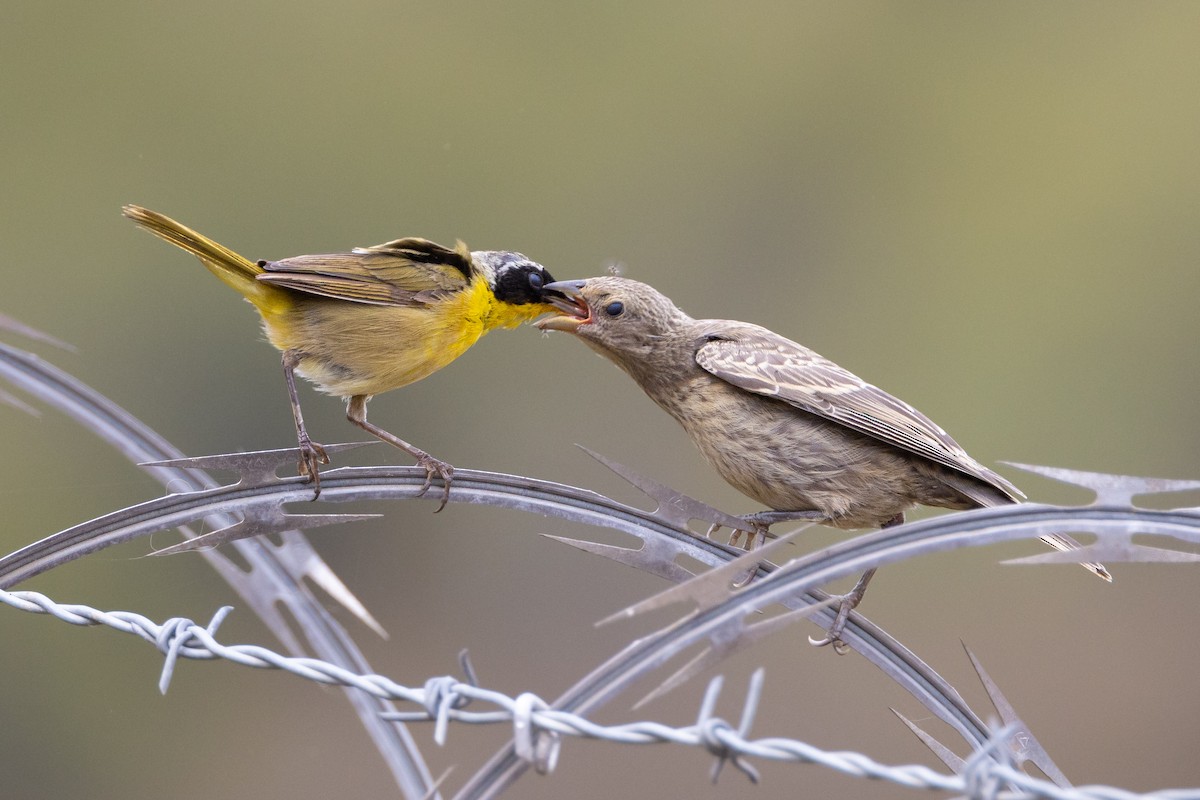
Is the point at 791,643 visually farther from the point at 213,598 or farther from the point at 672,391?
the point at 672,391

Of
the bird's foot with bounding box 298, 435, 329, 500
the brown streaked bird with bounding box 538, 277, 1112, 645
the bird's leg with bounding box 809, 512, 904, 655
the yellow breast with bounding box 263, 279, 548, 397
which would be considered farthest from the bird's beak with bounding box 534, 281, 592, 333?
the bird's leg with bounding box 809, 512, 904, 655

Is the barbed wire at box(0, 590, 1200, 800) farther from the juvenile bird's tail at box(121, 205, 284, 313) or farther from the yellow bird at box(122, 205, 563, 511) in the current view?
the juvenile bird's tail at box(121, 205, 284, 313)

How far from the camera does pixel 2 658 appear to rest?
9.51 meters

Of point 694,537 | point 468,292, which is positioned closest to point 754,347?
point 468,292

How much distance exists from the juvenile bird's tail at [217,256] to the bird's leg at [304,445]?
0.18 meters

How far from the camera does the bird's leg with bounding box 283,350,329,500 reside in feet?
8.67

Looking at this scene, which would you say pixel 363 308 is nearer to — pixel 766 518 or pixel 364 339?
pixel 364 339

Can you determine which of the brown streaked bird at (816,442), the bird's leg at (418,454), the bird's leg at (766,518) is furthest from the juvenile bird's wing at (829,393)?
the bird's leg at (418,454)

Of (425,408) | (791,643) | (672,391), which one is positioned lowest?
(672,391)

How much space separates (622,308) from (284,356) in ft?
3.82

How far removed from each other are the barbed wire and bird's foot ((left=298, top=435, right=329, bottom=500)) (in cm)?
38

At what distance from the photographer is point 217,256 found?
134 inches

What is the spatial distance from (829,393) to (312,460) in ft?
5.32

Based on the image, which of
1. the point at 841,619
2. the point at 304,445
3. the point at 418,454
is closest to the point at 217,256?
the point at 304,445
